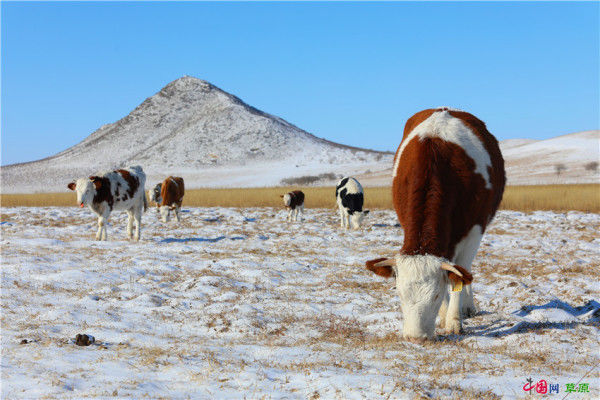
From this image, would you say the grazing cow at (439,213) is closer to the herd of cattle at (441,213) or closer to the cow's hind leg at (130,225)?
the herd of cattle at (441,213)

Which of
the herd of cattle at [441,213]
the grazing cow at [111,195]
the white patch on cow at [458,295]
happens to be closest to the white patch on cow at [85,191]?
the grazing cow at [111,195]

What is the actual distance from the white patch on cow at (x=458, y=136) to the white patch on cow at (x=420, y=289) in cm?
162

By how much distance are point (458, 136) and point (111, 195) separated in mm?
11539

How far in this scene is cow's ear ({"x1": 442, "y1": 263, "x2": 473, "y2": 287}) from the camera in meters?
4.66

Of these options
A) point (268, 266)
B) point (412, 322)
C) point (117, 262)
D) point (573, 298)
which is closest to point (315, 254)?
point (268, 266)

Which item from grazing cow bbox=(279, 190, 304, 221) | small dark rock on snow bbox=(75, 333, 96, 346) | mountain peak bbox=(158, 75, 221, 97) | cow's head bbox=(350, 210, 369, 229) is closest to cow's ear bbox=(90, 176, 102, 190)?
grazing cow bbox=(279, 190, 304, 221)

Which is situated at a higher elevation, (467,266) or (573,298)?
(467,266)

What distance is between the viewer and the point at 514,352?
4824 mm

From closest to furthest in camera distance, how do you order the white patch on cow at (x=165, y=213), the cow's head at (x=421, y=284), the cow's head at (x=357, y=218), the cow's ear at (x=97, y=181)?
1. the cow's head at (x=421, y=284)
2. the cow's ear at (x=97, y=181)
3. the cow's head at (x=357, y=218)
4. the white patch on cow at (x=165, y=213)

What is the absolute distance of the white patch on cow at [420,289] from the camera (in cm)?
485

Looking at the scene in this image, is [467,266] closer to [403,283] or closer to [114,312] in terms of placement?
[403,283]

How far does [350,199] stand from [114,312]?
11805 mm

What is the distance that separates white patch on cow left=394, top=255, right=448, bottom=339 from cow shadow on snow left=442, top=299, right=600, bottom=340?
72 centimetres

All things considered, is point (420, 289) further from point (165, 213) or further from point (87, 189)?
point (165, 213)
